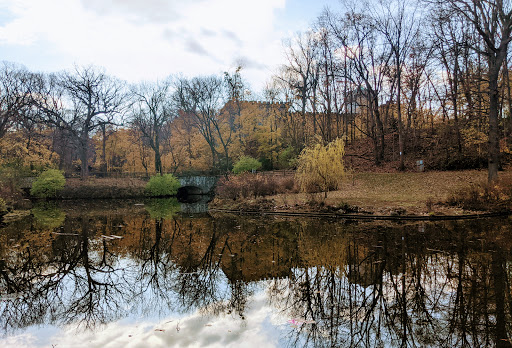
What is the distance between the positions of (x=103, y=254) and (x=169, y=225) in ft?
18.9

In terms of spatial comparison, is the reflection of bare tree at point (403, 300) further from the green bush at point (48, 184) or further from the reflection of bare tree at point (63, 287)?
the green bush at point (48, 184)

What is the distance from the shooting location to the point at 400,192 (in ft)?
68.6

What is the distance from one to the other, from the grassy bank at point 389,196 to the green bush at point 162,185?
660 inches

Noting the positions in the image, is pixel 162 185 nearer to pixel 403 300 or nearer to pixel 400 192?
pixel 400 192

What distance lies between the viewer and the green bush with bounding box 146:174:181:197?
38500 millimetres

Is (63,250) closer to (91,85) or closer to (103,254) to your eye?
(103,254)

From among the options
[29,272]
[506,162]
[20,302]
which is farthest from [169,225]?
[506,162]

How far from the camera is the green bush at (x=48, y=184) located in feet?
114

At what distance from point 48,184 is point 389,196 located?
33013mm

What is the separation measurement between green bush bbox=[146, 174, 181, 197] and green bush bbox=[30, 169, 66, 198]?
8823 mm

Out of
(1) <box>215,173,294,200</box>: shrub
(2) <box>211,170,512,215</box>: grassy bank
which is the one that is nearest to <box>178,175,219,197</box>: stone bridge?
(1) <box>215,173,294,200</box>: shrub

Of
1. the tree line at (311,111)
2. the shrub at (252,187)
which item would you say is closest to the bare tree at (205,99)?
the tree line at (311,111)

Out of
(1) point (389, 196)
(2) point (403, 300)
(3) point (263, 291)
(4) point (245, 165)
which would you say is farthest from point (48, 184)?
(2) point (403, 300)

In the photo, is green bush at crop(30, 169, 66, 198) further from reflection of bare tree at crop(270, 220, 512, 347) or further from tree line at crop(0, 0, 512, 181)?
reflection of bare tree at crop(270, 220, 512, 347)
